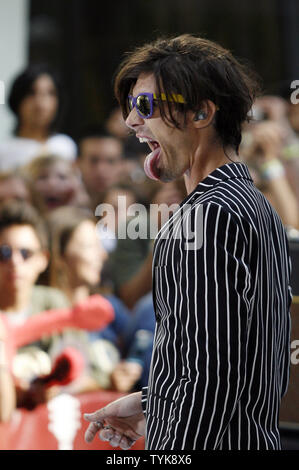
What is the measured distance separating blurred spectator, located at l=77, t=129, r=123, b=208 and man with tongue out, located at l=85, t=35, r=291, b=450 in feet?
8.15

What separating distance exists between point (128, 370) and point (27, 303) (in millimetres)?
513

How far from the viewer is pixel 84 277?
3.42 metres

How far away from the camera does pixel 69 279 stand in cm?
338

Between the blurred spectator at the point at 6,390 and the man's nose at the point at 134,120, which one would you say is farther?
the blurred spectator at the point at 6,390

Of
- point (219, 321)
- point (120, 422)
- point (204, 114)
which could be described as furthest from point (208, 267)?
point (120, 422)

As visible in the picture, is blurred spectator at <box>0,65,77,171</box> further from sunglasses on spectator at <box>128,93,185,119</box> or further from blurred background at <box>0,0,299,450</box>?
sunglasses on spectator at <box>128,93,185,119</box>

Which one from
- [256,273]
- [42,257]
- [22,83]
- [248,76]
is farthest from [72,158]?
[256,273]

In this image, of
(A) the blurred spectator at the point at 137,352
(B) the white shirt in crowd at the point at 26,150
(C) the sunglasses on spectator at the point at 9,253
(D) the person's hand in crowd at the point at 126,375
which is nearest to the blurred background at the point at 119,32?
(B) the white shirt in crowd at the point at 26,150

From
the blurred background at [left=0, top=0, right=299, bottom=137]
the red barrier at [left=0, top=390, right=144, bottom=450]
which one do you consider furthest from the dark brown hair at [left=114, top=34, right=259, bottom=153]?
the blurred background at [left=0, top=0, right=299, bottom=137]

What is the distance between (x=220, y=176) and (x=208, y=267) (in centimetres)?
21

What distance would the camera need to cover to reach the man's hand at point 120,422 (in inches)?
62.0

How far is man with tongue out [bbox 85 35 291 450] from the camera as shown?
1.24 meters

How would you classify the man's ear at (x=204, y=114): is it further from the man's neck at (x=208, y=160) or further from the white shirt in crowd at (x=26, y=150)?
the white shirt in crowd at (x=26, y=150)

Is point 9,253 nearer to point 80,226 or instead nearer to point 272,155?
point 80,226
